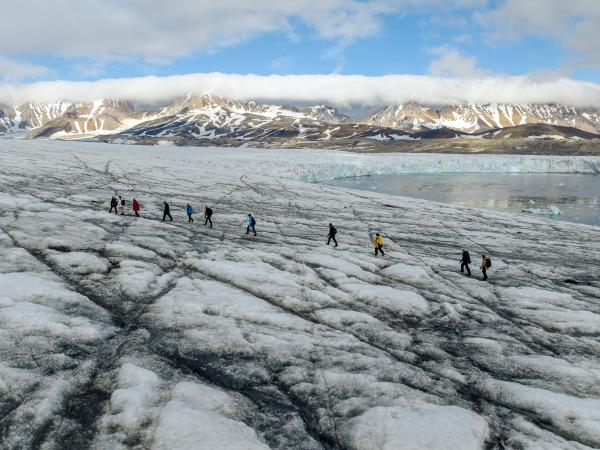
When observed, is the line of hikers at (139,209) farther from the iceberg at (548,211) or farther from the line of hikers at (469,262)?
the iceberg at (548,211)

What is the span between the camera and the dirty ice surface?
25.4ft

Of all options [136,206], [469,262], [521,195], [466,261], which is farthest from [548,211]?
[136,206]

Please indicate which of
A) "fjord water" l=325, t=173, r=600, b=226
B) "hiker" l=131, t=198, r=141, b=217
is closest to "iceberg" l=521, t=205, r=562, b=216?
"fjord water" l=325, t=173, r=600, b=226

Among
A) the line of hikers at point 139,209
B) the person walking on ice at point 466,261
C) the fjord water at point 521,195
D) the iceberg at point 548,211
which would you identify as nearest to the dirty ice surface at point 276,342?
the person walking on ice at point 466,261

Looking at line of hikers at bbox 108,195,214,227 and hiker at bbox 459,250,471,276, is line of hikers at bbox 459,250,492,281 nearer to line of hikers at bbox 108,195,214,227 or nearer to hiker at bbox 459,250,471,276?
hiker at bbox 459,250,471,276

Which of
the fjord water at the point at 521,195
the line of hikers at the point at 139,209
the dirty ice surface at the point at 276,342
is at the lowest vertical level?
the fjord water at the point at 521,195

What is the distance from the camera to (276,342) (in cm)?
1063

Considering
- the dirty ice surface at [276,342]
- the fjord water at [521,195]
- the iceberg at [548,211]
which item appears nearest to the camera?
the dirty ice surface at [276,342]

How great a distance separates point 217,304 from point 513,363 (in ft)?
26.0

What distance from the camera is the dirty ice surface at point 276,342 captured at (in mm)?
7746

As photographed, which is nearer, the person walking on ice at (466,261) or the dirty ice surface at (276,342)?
the dirty ice surface at (276,342)

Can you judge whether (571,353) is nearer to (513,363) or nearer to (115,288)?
(513,363)

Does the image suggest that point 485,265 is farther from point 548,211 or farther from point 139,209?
point 548,211

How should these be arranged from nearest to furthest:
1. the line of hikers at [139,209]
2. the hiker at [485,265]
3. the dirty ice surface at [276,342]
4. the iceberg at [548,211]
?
the dirty ice surface at [276,342], the hiker at [485,265], the line of hikers at [139,209], the iceberg at [548,211]
